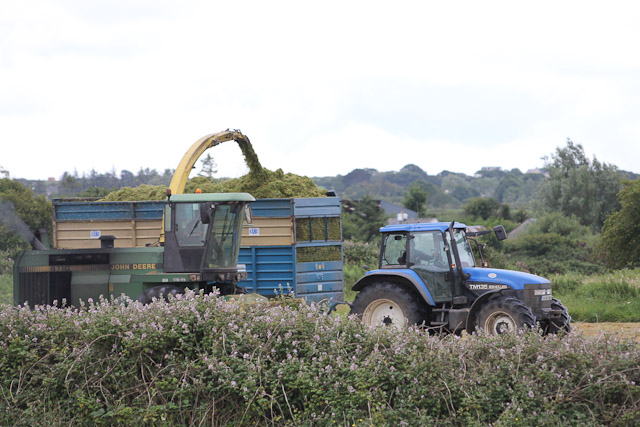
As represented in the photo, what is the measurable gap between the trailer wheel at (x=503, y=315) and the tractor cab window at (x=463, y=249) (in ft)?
3.42

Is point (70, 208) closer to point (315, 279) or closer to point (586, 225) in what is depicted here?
point (315, 279)

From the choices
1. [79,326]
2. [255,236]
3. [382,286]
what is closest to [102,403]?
[79,326]

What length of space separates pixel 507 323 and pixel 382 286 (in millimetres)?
2002

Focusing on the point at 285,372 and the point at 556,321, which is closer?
the point at 285,372

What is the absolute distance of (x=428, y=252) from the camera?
10430mm

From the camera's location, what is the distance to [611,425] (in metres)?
5.41

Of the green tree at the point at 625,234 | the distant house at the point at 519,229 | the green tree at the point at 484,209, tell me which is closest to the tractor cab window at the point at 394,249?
the green tree at the point at 625,234

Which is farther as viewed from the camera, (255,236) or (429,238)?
(255,236)

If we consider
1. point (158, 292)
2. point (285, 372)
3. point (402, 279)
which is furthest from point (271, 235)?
point (285, 372)

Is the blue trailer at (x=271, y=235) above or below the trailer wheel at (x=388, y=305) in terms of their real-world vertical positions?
above

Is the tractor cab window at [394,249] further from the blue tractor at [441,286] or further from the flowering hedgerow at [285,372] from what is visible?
the flowering hedgerow at [285,372]

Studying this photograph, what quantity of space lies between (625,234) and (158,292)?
21170 millimetres

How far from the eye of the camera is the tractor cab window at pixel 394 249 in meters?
10.7

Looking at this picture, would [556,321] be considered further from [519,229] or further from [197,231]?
Result: [519,229]
